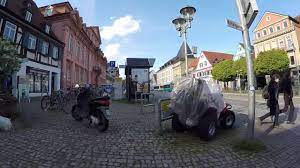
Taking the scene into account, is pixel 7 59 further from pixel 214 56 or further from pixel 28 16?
pixel 214 56

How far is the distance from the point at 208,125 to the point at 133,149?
1947 millimetres

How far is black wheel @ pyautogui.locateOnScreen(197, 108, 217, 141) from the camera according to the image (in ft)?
20.6

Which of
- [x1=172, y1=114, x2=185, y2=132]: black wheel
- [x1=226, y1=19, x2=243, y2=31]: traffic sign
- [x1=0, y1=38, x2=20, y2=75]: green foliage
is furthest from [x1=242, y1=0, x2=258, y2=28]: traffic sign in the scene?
[x1=0, y1=38, x2=20, y2=75]: green foliage

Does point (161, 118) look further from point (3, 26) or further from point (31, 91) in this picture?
point (31, 91)

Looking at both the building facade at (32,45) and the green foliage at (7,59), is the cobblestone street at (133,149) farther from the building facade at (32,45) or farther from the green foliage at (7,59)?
the building facade at (32,45)

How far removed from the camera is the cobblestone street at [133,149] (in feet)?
15.7

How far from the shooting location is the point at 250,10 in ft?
18.1

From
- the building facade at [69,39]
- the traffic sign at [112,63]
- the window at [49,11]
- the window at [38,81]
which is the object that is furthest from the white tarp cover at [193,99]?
the window at [49,11]

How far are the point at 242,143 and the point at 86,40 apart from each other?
37828mm

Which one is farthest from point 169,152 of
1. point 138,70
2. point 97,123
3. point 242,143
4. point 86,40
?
point 86,40

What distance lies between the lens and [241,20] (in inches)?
232

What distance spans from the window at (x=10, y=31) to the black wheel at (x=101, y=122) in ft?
45.3

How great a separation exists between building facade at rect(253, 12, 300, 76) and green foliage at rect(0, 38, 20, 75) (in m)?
43.7

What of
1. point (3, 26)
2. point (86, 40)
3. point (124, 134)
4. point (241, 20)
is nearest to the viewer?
point (241, 20)
